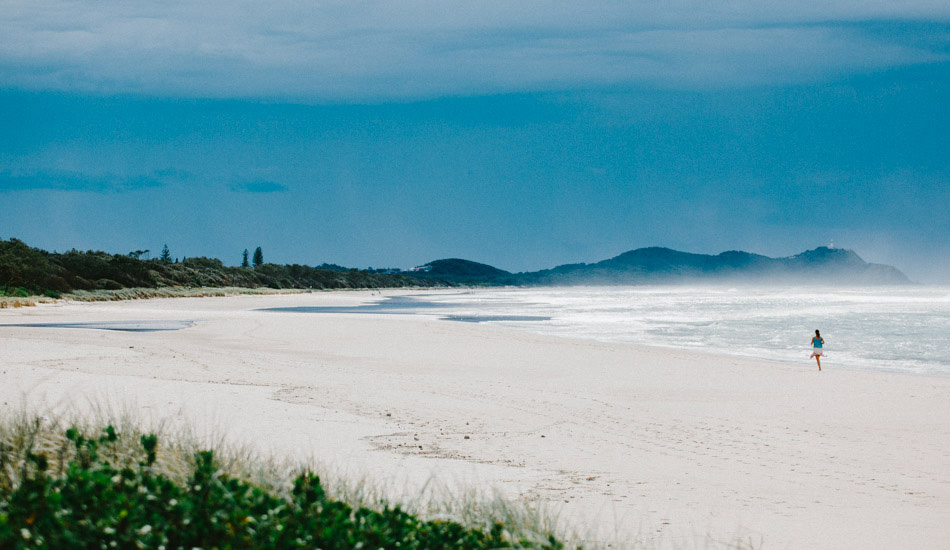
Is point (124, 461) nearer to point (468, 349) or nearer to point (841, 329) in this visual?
point (468, 349)

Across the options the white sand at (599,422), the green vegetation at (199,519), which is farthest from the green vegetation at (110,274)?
the green vegetation at (199,519)

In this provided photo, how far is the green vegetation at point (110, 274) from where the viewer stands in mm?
49000

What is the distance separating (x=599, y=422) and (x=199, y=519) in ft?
23.1

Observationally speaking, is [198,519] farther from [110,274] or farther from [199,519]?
[110,274]

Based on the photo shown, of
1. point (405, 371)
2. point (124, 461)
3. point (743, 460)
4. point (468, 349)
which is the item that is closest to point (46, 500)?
point (124, 461)

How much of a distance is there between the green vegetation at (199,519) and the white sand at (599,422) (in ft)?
5.78

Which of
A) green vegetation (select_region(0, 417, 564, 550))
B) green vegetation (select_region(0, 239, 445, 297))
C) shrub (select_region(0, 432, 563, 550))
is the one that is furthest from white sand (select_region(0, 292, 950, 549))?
green vegetation (select_region(0, 239, 445, 297))

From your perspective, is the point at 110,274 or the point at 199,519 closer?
the point at 199,519

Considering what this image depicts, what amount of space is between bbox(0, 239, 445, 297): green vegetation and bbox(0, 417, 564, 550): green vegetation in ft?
154

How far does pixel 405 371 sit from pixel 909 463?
387 inches

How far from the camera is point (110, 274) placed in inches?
2640

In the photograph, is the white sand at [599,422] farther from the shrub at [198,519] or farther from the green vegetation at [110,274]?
the green vegetation at [110,274]

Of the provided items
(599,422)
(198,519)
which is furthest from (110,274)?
(198,519)

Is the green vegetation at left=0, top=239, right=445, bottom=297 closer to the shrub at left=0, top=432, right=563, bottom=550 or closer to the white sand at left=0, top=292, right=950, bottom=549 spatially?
the white sand at left=0, top=292, right=950, bottom=549
